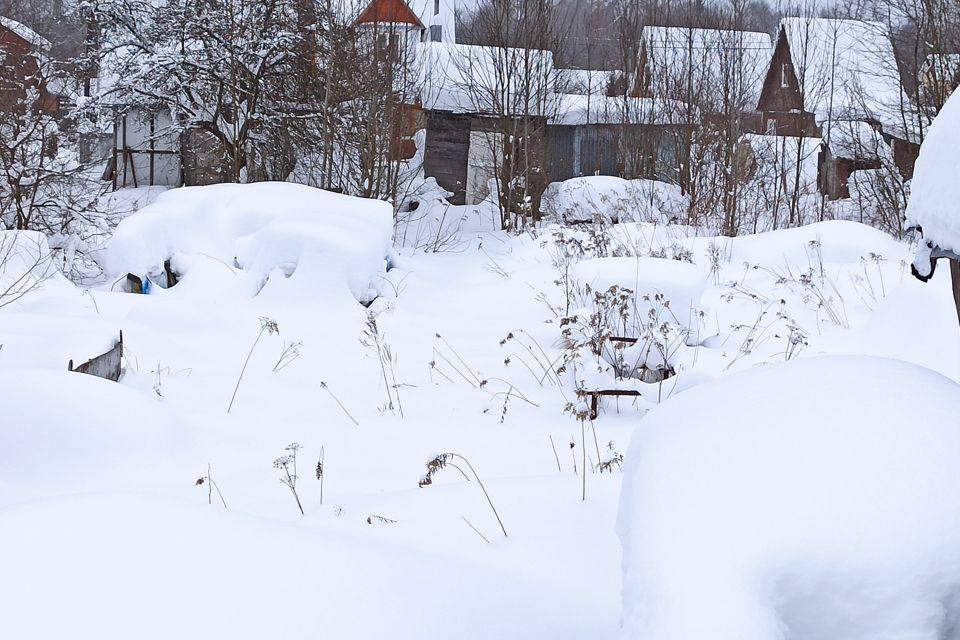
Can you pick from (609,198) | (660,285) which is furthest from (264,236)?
(609,198)

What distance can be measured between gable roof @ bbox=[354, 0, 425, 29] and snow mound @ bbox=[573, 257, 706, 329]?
867 cm

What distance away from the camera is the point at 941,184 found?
71.4 inches

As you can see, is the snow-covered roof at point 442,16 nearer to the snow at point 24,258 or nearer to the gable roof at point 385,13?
the gable roof at point 385,13

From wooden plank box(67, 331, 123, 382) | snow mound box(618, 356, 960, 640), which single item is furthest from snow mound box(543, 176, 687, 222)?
snow mound box(618, 356, 960, 640)

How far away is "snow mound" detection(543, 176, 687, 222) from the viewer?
14805mm

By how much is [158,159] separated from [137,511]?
16439 mm

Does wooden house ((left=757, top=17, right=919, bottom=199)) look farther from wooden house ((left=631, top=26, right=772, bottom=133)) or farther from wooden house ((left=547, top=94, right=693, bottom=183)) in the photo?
wooden house ((left=547, top=94, right=693, bottom=183))

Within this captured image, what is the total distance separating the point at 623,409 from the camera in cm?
493

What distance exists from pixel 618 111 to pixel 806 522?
1819cm

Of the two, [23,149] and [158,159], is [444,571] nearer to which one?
[23,149]

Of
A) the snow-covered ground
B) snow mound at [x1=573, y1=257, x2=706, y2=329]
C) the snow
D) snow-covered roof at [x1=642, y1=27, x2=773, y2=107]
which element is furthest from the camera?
snow-covered roof at [x1=642, y1=27, x2=773, y2=107]

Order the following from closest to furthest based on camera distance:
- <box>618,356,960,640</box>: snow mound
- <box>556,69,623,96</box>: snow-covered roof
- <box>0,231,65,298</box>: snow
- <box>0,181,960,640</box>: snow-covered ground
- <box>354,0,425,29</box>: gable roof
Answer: <box>618,356,960,640</box>: snow mound → <box>0,181,960,640</box>: snow-covered ground → <box>0,231,65,298</box>: snow → <box>354,0,425,29</box>: gable roof → <box>556,69,623,96</box>: snow-covered roof

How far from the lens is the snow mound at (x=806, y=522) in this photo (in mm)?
1223

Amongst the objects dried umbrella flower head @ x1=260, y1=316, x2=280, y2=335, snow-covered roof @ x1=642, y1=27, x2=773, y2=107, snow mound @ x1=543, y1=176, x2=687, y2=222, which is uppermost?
snow-covered roof @ x1=642, y1=27, x2=773, y2=107
